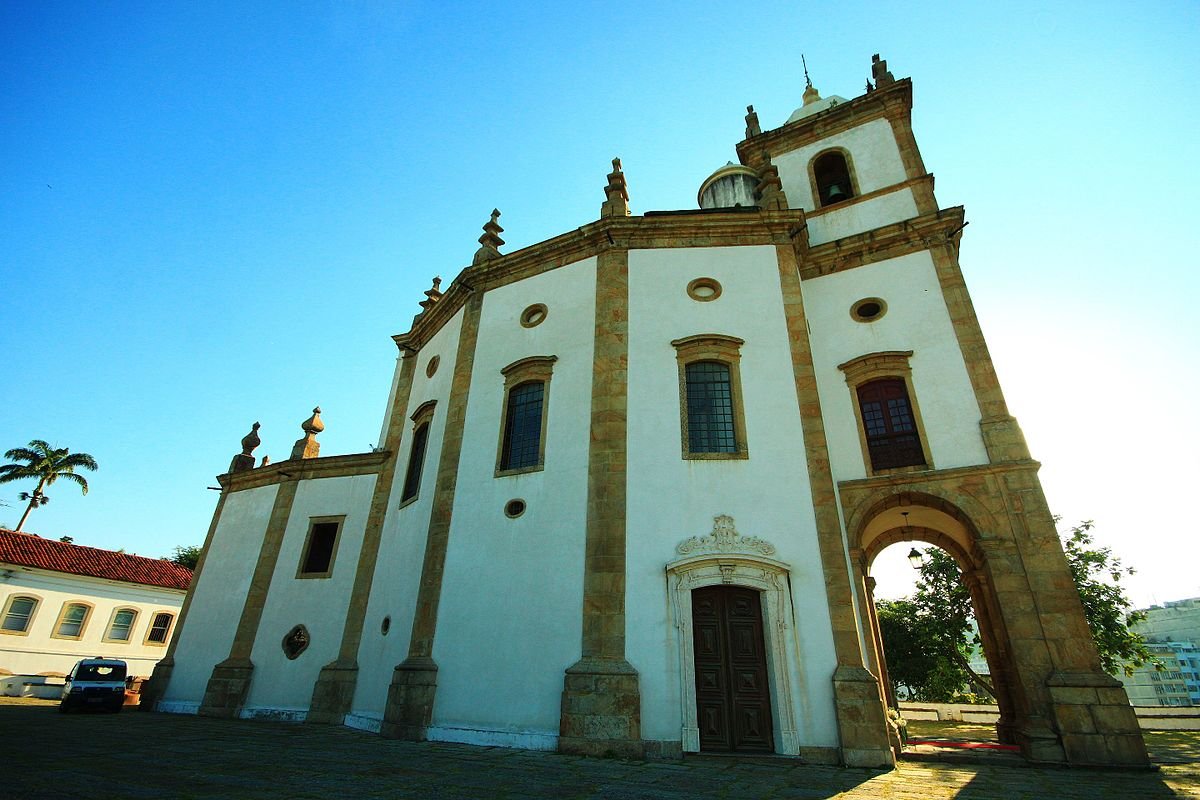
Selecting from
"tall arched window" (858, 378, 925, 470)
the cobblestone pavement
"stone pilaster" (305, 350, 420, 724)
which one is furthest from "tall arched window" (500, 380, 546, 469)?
"tall arched window" (858, 378, 925, 470)

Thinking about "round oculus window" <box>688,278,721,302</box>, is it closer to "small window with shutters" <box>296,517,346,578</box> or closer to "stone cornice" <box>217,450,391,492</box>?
"stone cornice" <box>217,450,391,492</box>

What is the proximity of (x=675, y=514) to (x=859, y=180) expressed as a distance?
13.1m

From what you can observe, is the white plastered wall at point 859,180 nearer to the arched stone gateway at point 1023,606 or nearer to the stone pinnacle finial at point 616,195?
the stone pinnacle finial at point 616,195

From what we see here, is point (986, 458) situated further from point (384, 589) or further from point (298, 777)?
point (384, 589)

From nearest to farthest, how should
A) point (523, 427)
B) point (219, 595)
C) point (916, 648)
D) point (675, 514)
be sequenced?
point (675, 514), point (523, 427), point (219, 595), point (916, 648)

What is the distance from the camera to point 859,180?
18.0m

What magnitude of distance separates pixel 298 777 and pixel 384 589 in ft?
27.4

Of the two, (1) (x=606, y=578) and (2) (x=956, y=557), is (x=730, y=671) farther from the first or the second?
(2) (x=956, y=557)

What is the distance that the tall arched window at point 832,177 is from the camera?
1830 cm

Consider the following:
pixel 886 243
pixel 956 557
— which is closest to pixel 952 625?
pixel 956 557

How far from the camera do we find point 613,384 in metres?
12.5

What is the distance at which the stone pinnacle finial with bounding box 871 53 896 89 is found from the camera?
A: 19266mm

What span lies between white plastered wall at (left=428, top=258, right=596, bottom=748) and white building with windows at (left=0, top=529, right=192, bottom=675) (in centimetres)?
2497

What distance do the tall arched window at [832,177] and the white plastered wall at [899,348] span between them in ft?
13.5
